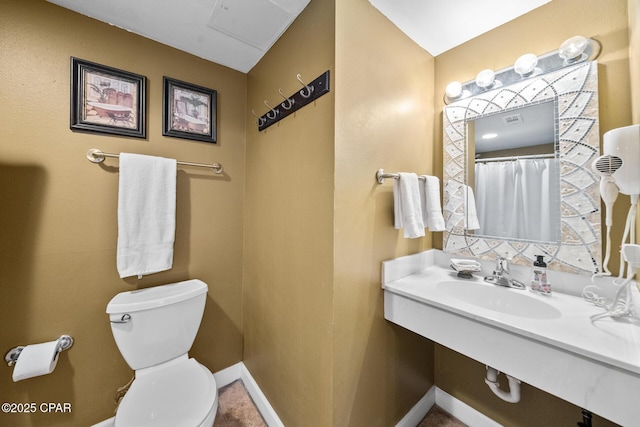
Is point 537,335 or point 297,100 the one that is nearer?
point 537,335

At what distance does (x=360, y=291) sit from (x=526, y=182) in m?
1.02

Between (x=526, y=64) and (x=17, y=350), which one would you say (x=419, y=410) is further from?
(x=17, y=350)

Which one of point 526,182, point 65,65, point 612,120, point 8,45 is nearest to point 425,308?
point 526,182

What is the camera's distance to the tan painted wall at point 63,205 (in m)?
1.07

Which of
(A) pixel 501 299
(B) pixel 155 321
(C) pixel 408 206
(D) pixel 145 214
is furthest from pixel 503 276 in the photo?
(D) pixel 145 214

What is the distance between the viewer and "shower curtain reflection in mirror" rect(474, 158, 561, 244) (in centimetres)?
111

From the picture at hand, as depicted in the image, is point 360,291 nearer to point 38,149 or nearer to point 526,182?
point 526,182

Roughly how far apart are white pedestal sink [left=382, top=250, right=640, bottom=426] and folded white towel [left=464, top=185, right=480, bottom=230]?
1.02ft

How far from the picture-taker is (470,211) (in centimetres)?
137

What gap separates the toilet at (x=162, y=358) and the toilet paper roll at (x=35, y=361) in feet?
0.80

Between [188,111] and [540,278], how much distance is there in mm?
2144

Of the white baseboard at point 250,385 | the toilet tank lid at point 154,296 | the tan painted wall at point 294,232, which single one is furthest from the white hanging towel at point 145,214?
the white baseboard at point 250,385

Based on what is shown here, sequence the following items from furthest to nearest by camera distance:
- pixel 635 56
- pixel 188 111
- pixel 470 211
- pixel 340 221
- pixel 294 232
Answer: pixel 188 111
pixel 470 211
pixel 294 232
pixel 340 221
pixel 635 56

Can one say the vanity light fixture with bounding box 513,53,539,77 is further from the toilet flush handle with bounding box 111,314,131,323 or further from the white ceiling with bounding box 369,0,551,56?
the toilet flush handle with bounding box 111,314,131,323
